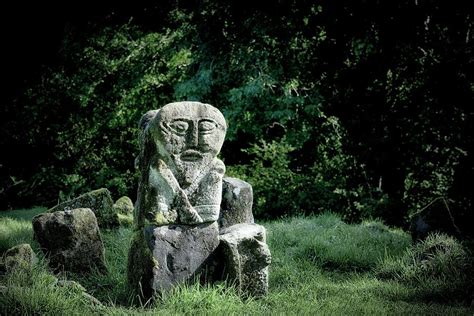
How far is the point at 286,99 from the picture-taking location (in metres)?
11.0

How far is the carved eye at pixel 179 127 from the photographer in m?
4.68

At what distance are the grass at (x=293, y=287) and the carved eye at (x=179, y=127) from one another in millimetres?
1439

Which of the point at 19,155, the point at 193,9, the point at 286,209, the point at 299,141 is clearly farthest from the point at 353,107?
the point at 19,155

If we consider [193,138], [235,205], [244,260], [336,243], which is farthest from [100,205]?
[244,260]

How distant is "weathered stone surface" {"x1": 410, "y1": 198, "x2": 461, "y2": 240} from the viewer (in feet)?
23.5

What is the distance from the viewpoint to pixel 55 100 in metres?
12.9

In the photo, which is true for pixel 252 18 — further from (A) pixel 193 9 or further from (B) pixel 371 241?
Result: (B) pixel 371 241

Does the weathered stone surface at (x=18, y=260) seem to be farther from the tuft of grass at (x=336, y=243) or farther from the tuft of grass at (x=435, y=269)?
the tuft of grass at (x=435, y=269)

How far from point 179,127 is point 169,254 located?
3.90ft

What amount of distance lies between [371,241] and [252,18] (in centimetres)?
543

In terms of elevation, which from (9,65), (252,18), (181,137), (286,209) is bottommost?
(286,209)

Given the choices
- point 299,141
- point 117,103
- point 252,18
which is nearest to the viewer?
point 252,18

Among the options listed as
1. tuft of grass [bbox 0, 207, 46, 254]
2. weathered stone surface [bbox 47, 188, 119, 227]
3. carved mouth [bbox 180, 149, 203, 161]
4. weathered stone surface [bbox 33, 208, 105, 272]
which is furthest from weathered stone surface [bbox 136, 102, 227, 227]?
weathered stone surface [bbox 47, 188, 119, 227]

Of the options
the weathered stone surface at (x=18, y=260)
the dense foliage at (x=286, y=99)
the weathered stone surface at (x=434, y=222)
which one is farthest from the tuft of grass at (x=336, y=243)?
the weathered stone surface at (x=18, y=260)
